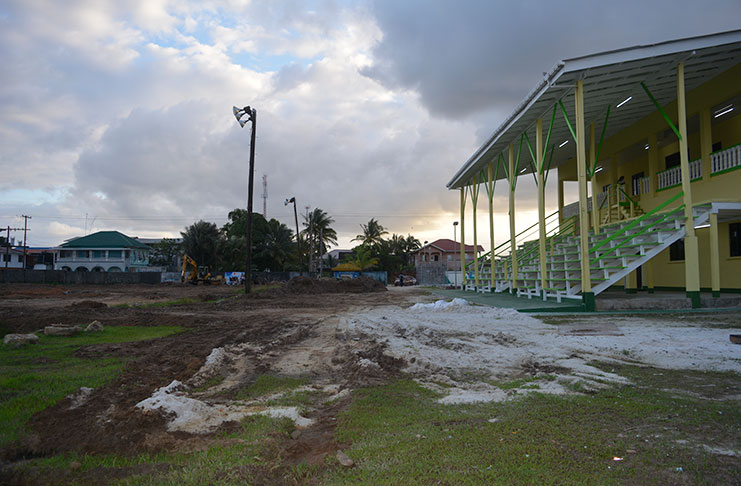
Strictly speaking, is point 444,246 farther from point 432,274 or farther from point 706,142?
point 706,142

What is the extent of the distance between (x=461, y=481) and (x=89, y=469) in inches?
105

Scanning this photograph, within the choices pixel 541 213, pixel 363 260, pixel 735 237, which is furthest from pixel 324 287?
pixel 735 237

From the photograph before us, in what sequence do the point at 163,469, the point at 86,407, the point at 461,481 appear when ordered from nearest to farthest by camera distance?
the point at 461,481 < the point at 163,469 < the point at 86,407

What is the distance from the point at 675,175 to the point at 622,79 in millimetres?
5488

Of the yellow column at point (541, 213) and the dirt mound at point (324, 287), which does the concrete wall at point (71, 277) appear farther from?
the yellow column at point (541, 213)

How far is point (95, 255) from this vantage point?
66.9m

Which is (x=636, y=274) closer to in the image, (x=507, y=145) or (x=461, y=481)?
(x=507, y=145)

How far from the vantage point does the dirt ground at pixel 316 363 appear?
13.0 feet

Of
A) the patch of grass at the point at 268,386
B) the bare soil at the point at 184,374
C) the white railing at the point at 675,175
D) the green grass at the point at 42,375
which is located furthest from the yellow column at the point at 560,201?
the green grass at the point at 42,375

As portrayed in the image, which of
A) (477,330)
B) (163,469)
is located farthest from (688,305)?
(163,469)

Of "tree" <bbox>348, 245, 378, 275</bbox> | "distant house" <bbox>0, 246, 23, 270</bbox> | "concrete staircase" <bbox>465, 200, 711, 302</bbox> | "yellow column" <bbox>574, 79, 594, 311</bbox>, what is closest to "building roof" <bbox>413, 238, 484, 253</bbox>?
"tree" <bbox>348, 245, 378, 275</bbox>

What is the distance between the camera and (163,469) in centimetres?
328

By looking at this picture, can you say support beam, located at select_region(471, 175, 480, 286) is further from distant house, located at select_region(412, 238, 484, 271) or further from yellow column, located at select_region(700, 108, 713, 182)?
distant house, located at select_region(412, 238, 484, 271)

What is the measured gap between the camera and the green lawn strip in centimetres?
294
